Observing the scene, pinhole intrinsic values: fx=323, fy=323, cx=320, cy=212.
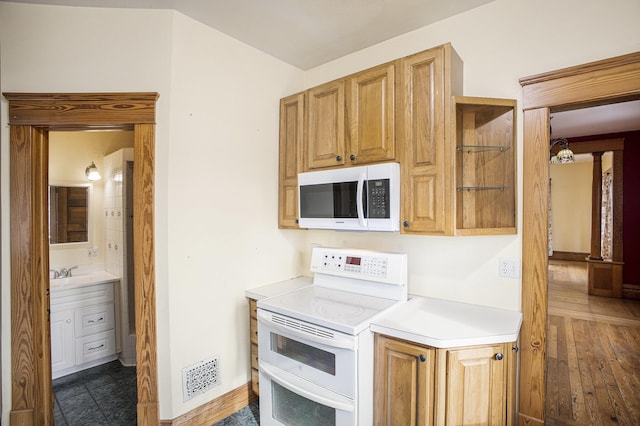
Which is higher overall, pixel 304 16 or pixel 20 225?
pixel 304 16

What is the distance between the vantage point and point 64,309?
9.24 feet

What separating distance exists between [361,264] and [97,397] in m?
2.36

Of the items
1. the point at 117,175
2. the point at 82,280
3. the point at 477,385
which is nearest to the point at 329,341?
the point at 477,385

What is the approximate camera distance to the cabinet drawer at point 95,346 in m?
2.93

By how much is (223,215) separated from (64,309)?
1.80 metres

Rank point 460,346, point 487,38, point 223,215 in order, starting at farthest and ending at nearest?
point 223,215
point 487,38
point 460,346

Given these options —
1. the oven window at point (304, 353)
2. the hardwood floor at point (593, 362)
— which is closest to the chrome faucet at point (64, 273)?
the oven window at point (304, 353)

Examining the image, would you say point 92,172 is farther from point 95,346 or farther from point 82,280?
point 95,346

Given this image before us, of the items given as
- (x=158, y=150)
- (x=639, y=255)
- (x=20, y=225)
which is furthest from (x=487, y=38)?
(x=639, y=255)

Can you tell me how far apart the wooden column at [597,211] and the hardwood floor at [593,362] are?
0.81 metres

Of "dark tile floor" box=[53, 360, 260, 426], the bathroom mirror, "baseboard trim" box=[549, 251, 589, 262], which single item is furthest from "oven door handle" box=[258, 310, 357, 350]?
"baseboard trim" box=[549, 251, 589, 262]

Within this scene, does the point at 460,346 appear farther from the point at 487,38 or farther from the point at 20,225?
the point at 20,225

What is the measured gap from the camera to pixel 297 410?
1931 mm

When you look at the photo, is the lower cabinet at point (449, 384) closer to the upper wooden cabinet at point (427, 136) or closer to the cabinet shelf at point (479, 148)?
the upper wooden cabinet at point (427, 136)
